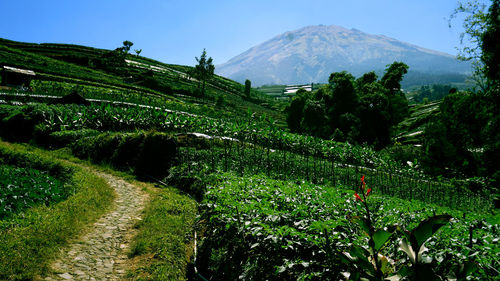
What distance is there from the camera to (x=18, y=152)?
13.0 metres

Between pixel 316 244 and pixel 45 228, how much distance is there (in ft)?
20.6

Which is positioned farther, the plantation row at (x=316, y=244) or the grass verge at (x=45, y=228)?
the grass verge at (x=45, y=228)

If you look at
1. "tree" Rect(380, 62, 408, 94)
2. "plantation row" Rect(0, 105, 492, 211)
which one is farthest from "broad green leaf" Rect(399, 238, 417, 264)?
"tree" Rect(380, 62, 408, 94)

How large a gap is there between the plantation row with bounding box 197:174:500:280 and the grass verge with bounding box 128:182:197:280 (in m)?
0.69

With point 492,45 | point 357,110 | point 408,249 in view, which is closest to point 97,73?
point 357,110

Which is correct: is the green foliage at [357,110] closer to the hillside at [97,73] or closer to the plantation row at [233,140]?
the hillside at [97,73]

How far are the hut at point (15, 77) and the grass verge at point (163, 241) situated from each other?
140 feet

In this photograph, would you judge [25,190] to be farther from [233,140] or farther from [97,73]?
[97,73]

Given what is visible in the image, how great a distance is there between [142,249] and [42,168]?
28.7 feet

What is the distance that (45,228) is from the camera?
6.26 m

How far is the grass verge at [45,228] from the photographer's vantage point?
4.95 meters

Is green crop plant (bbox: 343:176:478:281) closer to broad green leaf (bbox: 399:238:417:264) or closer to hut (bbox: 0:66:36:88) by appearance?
broad green leaf (bbox: 399:238:417:264)

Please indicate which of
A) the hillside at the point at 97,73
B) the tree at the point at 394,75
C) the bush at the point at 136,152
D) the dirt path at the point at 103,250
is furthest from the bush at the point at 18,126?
the tree at the point at 394,75

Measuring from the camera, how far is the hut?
126 ft
